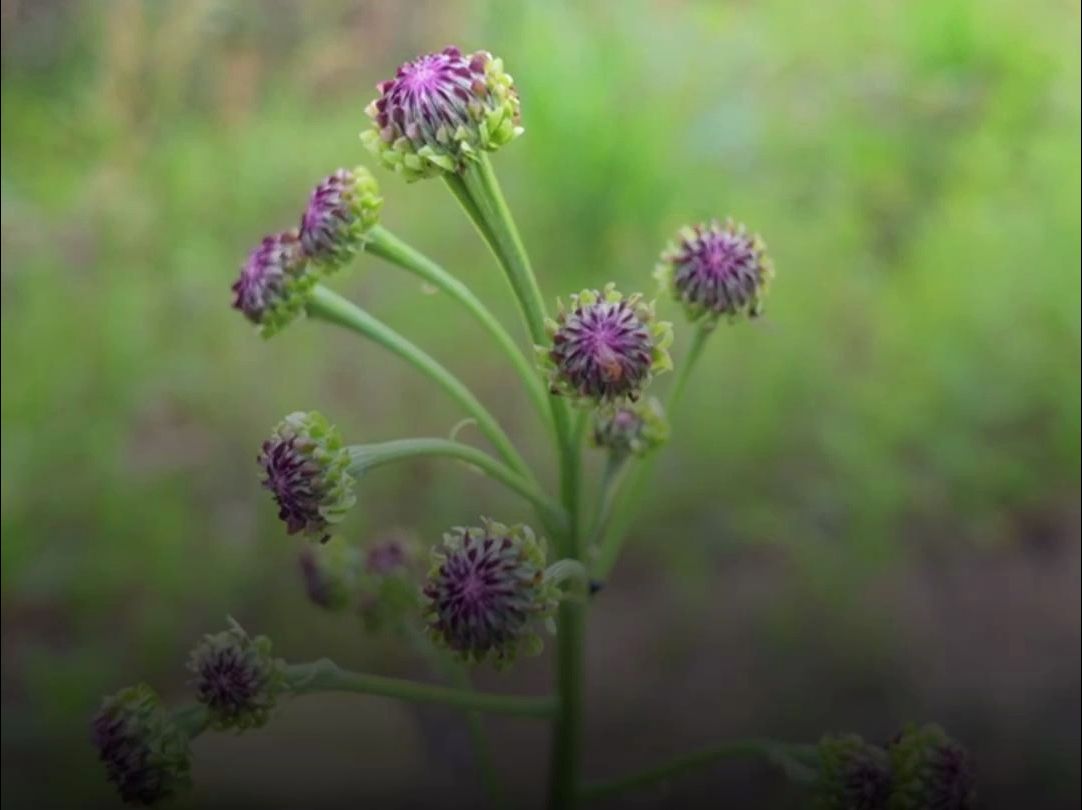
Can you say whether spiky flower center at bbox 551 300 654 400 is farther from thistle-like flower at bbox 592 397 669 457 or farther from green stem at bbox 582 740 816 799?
green stem at bbox 582 740 816 799

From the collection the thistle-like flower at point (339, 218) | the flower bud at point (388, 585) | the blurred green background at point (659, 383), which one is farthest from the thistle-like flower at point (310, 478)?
the blurred green background at point (659, 383)

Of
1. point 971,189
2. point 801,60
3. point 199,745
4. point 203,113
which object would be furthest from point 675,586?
point 203,113

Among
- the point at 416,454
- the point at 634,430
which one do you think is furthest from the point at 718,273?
the point at 416,454

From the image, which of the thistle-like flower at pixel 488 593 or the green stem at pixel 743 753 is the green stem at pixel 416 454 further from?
the green stem at pixel 743 753

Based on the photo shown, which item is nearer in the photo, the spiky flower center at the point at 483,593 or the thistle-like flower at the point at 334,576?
the spiky flower center at the point at 483,593

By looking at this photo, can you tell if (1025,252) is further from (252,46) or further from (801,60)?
(252,46)
